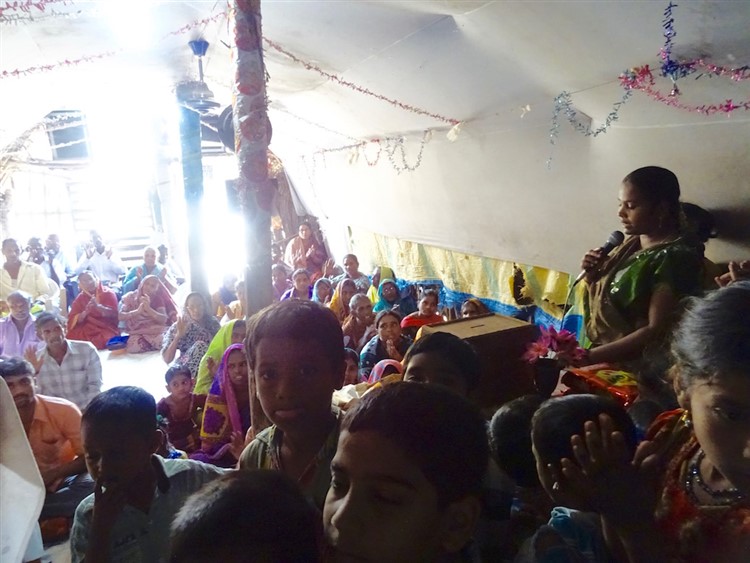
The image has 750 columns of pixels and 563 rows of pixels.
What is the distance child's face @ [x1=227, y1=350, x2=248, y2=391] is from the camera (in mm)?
2787

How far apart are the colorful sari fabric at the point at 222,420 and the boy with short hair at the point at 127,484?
141 centimetres

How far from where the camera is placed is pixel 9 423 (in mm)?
1334

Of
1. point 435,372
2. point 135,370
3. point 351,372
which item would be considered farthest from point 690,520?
point 135,370

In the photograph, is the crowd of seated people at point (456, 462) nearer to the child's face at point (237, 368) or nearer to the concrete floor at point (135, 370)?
→ the child's face at point (237, 368)

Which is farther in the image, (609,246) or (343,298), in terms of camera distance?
(343,298)

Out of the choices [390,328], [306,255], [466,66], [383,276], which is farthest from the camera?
[306,255]

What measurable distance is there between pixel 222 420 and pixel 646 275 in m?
2.11

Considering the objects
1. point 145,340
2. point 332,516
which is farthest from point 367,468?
point 145,340

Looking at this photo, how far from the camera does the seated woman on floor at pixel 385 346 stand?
359 centimetres

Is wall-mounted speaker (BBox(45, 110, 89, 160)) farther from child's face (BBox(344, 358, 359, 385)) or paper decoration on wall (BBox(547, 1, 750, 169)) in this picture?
paper decoration on wall (BBox(547, 1, 750, 169))

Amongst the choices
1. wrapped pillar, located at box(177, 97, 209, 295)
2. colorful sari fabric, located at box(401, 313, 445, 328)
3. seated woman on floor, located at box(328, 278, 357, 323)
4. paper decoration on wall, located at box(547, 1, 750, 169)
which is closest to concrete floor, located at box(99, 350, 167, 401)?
wrapped pillar, located at box(177, 97, 209, 295)

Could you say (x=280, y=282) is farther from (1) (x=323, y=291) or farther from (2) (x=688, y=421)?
(2) (x=688, y=421)

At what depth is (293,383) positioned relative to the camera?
1.18 metres

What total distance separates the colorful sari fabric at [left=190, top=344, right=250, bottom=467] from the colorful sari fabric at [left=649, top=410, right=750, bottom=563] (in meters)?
2.20
